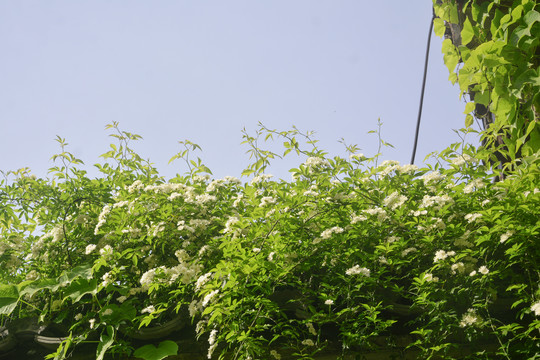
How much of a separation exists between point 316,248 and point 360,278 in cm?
27

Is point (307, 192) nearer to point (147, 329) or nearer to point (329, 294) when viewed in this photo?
point (329, 294)

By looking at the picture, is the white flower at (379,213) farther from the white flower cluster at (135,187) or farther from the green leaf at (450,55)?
the white flower cluster at (135,187)

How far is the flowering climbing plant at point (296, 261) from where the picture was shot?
1.84 m

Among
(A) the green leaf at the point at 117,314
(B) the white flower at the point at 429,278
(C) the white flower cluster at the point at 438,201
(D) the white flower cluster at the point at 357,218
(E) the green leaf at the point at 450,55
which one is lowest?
(A) the green leaf at the point at 117,314

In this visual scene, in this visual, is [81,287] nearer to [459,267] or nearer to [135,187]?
[135,187]

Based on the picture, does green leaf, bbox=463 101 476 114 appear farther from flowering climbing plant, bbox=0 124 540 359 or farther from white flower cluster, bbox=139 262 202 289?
white flower cluster, bbox=139 262 202 289

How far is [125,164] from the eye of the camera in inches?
121

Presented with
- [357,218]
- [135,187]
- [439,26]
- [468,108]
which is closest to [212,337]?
[357,218]

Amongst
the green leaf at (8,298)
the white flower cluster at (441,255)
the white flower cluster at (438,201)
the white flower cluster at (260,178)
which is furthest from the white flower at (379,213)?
the green leaf at (8,298)

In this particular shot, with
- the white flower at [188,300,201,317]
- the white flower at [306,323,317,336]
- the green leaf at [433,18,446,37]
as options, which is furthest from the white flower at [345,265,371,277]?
the green leaf at [433,18,446,37]

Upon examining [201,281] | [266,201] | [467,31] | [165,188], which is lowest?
[201,281]

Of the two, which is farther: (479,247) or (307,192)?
(307,192)

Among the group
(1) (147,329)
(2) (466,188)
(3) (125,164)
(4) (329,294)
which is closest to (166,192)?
(3) (125,164)

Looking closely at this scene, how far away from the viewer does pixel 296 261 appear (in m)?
2.06
